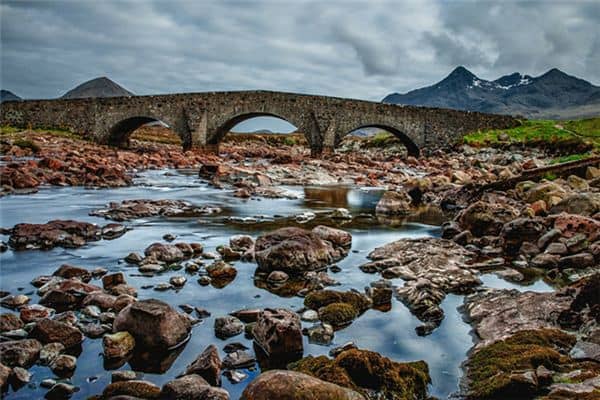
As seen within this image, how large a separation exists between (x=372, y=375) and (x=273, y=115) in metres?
32.2

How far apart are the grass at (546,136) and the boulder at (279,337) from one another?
27.1 m

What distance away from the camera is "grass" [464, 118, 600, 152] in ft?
A: 91.5

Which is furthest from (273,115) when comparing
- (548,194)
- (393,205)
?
(548,194)

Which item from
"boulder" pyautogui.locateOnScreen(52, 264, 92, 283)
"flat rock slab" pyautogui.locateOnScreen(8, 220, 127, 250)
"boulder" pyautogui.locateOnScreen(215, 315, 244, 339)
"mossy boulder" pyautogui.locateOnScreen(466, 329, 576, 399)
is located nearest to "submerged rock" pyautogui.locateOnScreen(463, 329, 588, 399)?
"mossy boulder" pyautogui.locateOnScreen(466, 329, 576, 399)

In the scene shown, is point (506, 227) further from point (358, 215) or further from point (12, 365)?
point (12, 365)

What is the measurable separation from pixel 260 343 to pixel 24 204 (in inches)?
389

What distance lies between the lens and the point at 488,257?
24.5 feet

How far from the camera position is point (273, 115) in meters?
34.8

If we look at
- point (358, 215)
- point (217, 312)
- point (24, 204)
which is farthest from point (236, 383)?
point (24, 204)

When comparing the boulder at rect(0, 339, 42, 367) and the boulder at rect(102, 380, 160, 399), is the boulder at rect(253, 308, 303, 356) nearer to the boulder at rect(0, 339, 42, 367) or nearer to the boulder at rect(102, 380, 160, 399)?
the boulder at rect(102, 380, 160, 399)

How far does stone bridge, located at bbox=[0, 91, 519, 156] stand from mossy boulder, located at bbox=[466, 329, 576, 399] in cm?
3090

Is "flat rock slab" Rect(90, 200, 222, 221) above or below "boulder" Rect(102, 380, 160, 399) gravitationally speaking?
below

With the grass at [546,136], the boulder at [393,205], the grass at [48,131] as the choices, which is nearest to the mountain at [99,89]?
the grass at [48,131]

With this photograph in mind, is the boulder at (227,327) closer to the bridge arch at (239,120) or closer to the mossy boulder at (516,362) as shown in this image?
the mossy boulder at (516,362)
